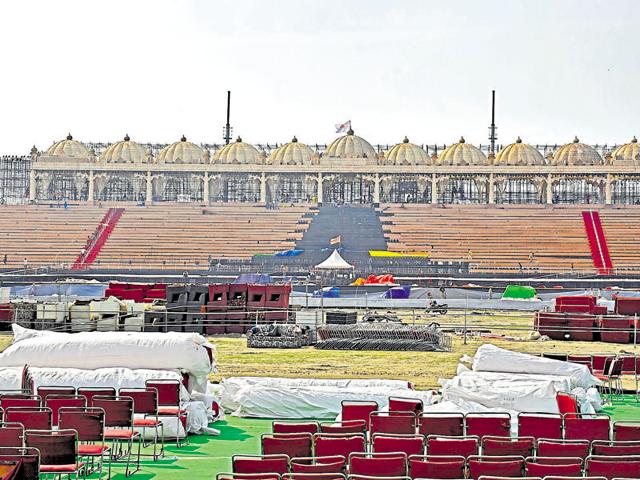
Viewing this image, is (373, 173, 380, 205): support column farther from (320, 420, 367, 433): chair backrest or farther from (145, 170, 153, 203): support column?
(320, 420, 367, 433): chair backrest

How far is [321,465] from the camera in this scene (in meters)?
8.47

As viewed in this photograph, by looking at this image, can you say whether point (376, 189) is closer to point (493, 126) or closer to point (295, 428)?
point (493, 126)

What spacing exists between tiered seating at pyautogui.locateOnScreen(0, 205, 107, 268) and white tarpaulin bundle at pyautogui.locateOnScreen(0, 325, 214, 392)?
48.8 metres

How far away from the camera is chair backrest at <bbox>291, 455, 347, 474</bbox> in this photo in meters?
8.42

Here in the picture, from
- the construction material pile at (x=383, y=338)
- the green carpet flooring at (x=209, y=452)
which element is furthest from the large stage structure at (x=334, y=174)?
the green carpet flooring at (x=209, y=452)

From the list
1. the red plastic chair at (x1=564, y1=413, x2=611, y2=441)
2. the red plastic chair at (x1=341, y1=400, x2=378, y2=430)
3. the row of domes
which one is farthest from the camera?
the row of domes

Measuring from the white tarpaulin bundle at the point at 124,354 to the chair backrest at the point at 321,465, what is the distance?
526 cm

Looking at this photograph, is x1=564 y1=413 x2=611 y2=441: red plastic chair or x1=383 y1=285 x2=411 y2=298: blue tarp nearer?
x1=564 y1=413 x2=611 y2=441: red plastic chair

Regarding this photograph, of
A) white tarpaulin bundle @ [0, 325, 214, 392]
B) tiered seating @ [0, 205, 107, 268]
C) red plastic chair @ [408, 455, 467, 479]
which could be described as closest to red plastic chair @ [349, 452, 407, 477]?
red plastic chair @ [408, 455, 467, 479]

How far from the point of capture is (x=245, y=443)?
13102 millimetres

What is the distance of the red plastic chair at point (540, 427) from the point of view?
11367 millimetres

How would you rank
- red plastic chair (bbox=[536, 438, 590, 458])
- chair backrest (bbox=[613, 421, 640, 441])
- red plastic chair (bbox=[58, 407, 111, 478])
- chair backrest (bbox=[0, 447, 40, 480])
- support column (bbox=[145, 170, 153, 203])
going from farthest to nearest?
1. support column (bbox=[145, 170, 153, 203])
2. red plastic chair (bbox=[58, 407, 111, 478])
3. chair backrest (bbox=[613, 421, 640, 441])
4. red plastic chair (bbox=[536, 438, 590, 458])
5. chair backrest (bbox=[0, 447, 40, 480])

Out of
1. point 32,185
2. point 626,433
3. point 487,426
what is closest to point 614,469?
point 626,433

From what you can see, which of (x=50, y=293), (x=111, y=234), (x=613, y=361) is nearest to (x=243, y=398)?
(x=613, y=361)
